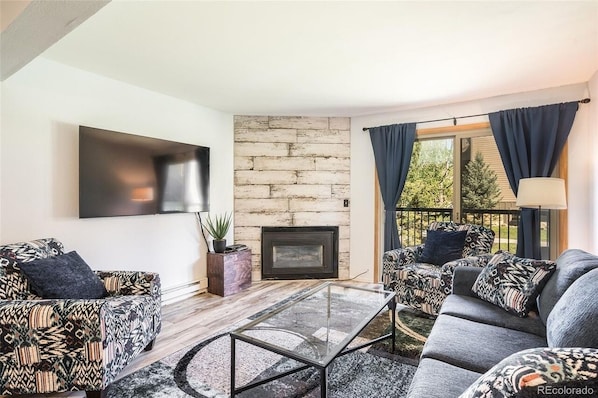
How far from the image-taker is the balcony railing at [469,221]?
3693mm

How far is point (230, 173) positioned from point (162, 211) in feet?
4.02

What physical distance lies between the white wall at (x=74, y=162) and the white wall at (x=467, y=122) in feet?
7.46

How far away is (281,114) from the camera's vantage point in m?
4.38

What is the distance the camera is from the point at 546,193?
2.72 m

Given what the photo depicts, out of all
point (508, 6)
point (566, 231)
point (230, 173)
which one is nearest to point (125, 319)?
point (230, 173)

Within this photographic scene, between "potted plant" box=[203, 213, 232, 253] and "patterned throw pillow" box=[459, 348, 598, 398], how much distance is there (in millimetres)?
3431

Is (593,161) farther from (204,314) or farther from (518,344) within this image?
(204,314)

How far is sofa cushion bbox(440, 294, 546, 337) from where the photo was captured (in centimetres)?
179

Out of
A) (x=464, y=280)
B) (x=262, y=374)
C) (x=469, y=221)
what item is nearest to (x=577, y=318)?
(x=464, y=280)

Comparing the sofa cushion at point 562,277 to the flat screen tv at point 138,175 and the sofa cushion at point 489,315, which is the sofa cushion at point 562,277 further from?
the flat screen tv at point 138,175

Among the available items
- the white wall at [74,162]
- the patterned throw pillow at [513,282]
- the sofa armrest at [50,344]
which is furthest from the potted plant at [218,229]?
the patterned throw pillow at [513,282]

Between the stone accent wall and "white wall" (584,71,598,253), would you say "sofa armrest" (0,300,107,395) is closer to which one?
the stone accent wall

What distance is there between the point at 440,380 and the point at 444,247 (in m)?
2.23

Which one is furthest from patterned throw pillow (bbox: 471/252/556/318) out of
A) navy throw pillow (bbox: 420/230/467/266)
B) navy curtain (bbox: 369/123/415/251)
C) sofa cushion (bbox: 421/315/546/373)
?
navy curtain (bbox: 369/123/415/251)
